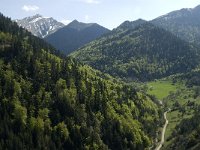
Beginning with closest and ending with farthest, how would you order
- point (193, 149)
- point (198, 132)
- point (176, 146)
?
point (193, 149), point (198, 132), point (176, 146)

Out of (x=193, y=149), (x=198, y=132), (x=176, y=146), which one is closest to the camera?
(x=193, y=149)

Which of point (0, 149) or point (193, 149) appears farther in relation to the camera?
point (0, 149)

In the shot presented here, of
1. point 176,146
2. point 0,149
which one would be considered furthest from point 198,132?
point 0,149

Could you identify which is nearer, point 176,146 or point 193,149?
point 193,149

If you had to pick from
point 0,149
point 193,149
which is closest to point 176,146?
point 193,149

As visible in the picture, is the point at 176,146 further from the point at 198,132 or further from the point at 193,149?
the point at 193,149

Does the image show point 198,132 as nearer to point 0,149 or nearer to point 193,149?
point 193,149

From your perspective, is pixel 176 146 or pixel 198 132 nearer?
pixel 198 132

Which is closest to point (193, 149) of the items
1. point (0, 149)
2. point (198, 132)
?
point (198, 132)
